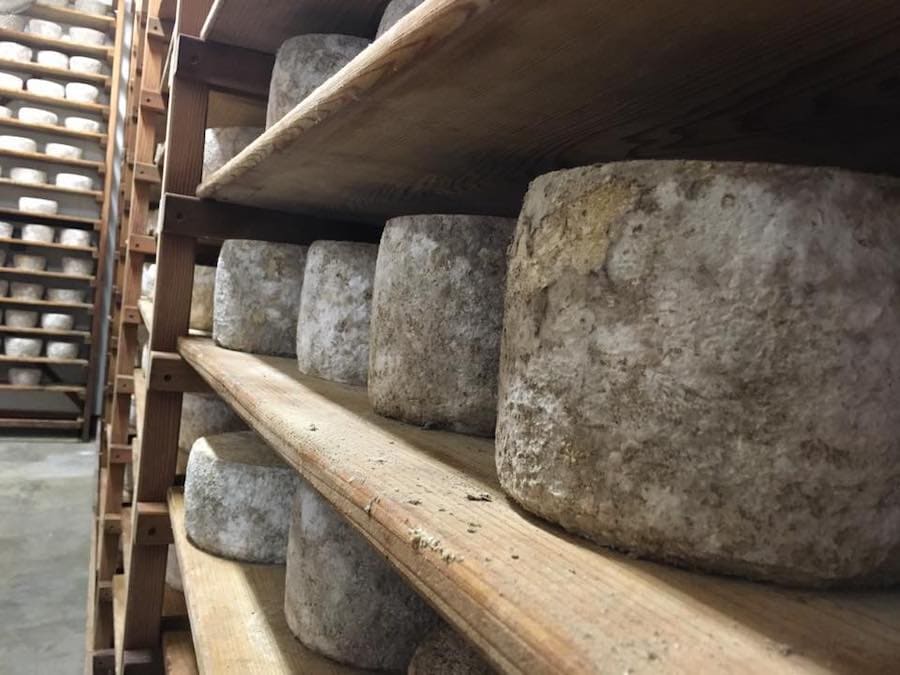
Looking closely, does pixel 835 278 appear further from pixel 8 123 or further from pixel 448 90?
pixel 8 123

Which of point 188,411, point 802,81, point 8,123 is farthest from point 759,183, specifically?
point 8,123

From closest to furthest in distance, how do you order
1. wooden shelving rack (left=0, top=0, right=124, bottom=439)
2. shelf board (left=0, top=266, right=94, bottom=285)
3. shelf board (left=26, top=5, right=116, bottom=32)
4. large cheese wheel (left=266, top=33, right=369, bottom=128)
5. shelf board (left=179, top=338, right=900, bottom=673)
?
shelf board (left=179, top=338, right=900, bottom=673) < large cheese wheel (left=266, top=33, right=369, bottom=128) < shelf board (left=0, top=266, right=94, bottom=285) < wooden shelving rack (left=0, top=0, right=124, bottom=439) < shelf board (left=26, top=5, right=116, bottom=32)

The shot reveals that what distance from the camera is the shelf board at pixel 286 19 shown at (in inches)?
71.4

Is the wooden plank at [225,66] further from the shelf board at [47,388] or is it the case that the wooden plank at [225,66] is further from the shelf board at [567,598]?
the shelf board at [47,388]

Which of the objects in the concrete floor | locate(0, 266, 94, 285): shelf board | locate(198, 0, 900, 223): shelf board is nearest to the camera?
locate(198, 0, 900, 223): shelf board

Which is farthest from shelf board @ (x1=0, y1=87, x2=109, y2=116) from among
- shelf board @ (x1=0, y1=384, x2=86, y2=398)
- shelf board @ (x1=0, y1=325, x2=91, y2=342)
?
shelf board @ (x1=0, y1=384, x2=86, y2=398)

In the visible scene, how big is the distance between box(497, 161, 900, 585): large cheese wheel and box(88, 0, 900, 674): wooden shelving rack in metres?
0.05

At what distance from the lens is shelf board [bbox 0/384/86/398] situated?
6.36 m

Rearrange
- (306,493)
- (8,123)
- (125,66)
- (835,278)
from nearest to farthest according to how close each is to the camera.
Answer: (835,278)
(306,493)
(8,123)
(125,66)

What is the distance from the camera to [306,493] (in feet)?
4.49

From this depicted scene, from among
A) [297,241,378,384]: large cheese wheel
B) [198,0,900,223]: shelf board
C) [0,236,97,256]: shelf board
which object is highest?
[0,236,97,256]: shelf board

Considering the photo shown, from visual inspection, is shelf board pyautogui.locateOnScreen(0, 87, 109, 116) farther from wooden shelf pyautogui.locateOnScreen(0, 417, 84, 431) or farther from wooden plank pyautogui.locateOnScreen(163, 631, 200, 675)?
wooden plank pyautogui.locateOnScreen(163, 631, 200, 675)

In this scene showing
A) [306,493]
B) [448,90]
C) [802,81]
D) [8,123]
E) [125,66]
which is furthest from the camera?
[125,66]

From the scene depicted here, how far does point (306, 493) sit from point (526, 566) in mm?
872
